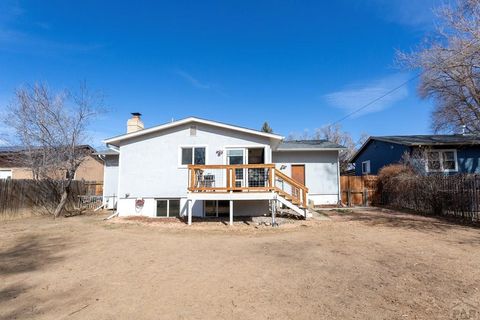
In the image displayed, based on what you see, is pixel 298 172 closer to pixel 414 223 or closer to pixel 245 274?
pixel 414 223

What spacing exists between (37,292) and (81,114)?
458 inches

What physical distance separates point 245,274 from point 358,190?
14.6m

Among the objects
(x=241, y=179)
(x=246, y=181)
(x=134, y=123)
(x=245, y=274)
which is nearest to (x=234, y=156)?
(x=241, y=179)

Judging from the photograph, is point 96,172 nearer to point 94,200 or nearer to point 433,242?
point 94,200

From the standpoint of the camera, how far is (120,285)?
15.6 ft

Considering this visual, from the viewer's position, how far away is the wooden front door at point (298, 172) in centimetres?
1716

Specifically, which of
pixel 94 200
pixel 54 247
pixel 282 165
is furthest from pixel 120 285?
pixel 94 200

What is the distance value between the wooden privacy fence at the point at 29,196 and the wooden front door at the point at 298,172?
12692 millimetres

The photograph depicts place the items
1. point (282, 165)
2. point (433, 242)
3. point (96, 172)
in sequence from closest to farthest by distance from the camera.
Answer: point (433, 242) → point (282, 165) → point (96, 172)

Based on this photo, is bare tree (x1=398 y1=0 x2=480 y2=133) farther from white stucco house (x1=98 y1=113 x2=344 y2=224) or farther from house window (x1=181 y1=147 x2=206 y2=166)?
→ house window (x1=181 y1=147 x2=206 y2=166)

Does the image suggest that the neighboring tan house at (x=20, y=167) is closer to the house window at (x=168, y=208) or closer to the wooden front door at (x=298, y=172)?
the house window at (x=168, y=208)

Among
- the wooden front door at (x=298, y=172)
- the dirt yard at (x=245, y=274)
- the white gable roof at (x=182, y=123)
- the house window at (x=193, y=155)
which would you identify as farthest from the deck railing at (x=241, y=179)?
the wooden front door at (x=298, y=172)

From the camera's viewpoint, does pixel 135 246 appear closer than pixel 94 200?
Yes

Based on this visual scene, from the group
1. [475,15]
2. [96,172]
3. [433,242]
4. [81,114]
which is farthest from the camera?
[96,172]
